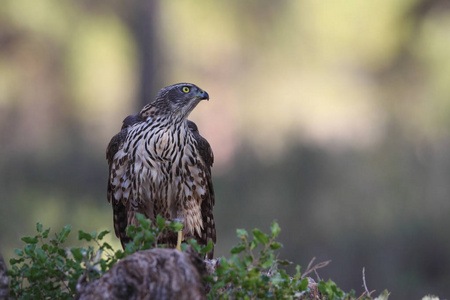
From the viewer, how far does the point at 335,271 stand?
849cm

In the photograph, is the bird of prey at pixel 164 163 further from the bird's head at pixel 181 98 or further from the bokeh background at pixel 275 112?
the bokeh background at pixel 275 112

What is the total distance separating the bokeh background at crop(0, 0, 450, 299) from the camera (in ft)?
24.1

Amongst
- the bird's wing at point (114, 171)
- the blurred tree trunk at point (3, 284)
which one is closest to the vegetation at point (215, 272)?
the blurred tree trunk at point (3, 284)

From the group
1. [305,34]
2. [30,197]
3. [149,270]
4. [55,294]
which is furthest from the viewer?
[305,34]

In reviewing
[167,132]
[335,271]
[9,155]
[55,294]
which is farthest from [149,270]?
[335,271]

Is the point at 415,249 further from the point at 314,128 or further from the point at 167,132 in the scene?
the point at 167,132

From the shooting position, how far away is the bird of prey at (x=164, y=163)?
3047mm

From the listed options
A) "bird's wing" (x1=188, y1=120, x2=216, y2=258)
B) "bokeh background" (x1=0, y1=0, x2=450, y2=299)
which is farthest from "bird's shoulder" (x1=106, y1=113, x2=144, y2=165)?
"bokeh background" (x1=0, y1=0, x2=450, y2=299)

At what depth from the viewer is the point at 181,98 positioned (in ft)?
10.4

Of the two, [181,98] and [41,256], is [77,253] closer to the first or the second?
[41,256]

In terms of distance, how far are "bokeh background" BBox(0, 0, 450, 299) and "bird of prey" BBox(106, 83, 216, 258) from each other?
12.1 feet

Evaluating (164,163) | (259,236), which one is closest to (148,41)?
(164,163)

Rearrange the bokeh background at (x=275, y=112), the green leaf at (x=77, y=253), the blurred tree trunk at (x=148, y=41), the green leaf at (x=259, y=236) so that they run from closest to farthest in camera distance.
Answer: the green leaf at (x=259, y=236) < the green leaf at (x=77, y=253) < the blurred tree trunk at (x=148, y=41) < the bokeh background at (x=275, y=112)

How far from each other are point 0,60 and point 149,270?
253 inches
